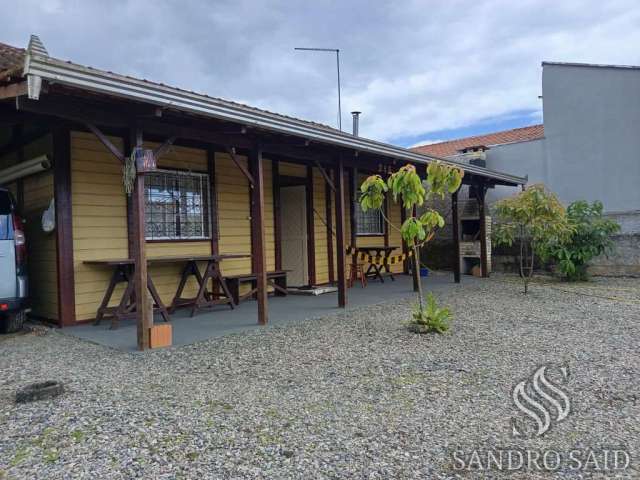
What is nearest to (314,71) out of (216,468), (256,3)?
(256,3)

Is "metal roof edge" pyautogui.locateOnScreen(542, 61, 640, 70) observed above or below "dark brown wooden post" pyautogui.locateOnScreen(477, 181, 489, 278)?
above

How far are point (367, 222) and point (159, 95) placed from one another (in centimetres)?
726

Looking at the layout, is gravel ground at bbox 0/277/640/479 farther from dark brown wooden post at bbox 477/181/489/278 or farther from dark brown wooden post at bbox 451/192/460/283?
dark brown wooden post at bbox 477/181/489/278

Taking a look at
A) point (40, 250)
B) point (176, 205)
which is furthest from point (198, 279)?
point (40, 250)

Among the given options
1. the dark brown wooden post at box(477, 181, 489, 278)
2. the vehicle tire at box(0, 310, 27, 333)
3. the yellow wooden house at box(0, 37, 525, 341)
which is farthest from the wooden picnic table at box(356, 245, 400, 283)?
the vehicle tire at box(0, 310, 27, 333)

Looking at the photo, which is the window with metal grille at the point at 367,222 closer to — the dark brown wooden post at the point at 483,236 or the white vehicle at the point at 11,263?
the dark brown wooden post at the point at 483,236

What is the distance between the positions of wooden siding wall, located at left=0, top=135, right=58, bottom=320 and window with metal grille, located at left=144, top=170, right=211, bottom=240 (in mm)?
→ 1154

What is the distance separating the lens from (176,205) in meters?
6.91

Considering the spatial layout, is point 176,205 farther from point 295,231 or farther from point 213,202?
point 295,231

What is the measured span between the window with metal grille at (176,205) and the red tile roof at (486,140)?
9.92 meters

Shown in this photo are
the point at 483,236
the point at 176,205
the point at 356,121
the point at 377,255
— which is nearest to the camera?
the point at 176,205

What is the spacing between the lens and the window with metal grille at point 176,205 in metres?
6.65

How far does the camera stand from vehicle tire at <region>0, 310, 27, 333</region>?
539 centimetres

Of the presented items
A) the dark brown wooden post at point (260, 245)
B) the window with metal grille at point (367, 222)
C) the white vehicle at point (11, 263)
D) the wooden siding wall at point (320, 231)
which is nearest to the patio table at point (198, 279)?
the dark brown wooden post at point (260, 245)
